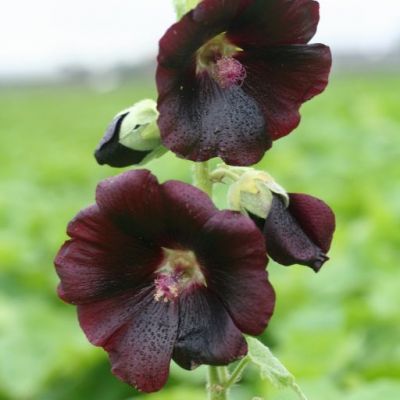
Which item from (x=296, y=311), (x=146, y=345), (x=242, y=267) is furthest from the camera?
(x=296, y=311)

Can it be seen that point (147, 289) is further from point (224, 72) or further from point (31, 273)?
point (31, 273)

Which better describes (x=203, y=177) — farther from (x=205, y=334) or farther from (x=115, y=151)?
(x=205, y=334)

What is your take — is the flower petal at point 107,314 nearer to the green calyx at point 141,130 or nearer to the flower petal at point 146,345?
the flower petal at point 146,345

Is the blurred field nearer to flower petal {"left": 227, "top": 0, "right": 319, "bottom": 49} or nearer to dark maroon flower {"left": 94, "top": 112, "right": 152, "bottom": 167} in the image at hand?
dark maroon flower {"left": 94, "top": 112, "right": 152, "bottom": 167}

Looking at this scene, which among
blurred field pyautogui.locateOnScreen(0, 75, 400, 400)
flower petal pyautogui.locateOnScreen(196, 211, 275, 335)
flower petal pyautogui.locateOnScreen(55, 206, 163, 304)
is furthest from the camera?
blurred field pyautogui.locateOnScreen(0, 75, 400, 400)

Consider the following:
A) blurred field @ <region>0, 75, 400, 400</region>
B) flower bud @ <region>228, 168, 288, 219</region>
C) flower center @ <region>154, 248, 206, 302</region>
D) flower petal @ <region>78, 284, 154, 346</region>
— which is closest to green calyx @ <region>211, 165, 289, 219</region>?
flower bud @ <region>228, 168, 288, 219</region>

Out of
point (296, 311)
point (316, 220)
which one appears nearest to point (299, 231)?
point (316, 220)
